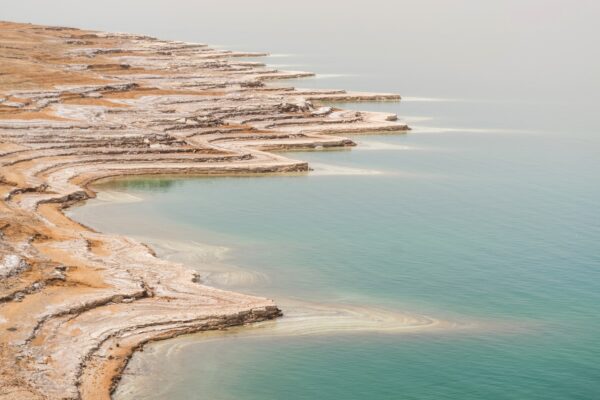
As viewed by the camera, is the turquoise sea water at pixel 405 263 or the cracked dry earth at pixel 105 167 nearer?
the turquoise sea water at pixel 405 263

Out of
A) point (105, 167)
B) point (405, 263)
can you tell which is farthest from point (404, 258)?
point (105, 167)

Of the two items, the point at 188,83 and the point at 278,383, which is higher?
the point at 188,83

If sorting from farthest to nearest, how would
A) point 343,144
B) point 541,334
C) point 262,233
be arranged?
point 343,144 < point 262,233 < point 541,334

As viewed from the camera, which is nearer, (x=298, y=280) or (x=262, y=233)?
(x=298, y=280)

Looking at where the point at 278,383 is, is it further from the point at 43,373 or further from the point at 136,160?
the point at 136,160

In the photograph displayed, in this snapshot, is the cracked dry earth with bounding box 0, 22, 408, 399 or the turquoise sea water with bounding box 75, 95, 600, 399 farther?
the cracked dry earth with bounding box 0, 22, 408, 399

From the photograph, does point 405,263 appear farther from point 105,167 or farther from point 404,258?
point 105,167

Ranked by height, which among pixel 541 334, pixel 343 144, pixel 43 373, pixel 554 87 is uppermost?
pixel 554 87

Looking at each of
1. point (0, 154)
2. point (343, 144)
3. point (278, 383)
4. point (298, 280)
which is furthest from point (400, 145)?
point (278, 383)
